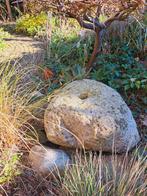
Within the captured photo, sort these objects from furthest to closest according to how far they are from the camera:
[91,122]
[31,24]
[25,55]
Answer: [31,24]
[25,55]
[91,122]

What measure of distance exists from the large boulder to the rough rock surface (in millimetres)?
106

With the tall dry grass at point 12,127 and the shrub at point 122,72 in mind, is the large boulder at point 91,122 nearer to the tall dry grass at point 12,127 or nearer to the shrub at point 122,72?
the tall dry grass at point 12,127

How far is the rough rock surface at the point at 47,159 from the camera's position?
3141 millimetres

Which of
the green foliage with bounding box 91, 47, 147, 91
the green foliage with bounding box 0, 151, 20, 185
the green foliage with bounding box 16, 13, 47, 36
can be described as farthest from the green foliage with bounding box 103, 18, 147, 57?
the green foliage with bounding box 0, 151, 20, 185

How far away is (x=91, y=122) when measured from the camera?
3070mm

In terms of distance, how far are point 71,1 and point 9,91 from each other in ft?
3.61

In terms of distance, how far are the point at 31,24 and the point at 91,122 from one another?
3680 mm

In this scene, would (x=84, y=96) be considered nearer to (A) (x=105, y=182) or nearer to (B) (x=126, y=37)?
(A) (x=105, y=182)

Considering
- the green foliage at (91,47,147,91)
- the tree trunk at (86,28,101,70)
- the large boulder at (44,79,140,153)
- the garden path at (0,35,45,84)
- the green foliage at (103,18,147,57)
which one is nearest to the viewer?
the large boulder at (44,79,140,153)

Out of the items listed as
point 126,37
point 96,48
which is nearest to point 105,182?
point 96,48

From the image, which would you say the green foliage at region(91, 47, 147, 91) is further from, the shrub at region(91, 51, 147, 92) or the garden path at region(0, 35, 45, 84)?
the garden path at region(0, 35, 45, 84)

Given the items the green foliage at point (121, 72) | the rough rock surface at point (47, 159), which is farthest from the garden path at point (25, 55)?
the rough rock surface at point (47, 159)

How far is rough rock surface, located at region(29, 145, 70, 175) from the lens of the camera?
3.14m

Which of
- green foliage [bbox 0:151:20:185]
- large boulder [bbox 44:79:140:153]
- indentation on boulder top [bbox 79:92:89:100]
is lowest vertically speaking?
green foliage [bbox 0:151:20:185]
